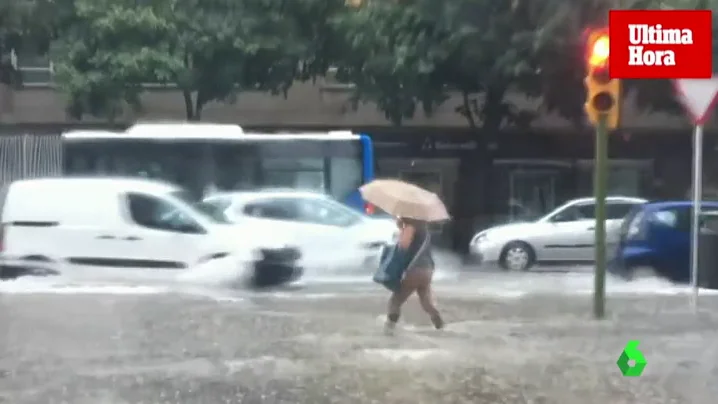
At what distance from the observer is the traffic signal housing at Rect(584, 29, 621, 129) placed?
1141 cm

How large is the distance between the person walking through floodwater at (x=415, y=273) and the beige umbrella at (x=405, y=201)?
9 centimetres

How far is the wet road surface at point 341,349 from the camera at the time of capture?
27.9 ft

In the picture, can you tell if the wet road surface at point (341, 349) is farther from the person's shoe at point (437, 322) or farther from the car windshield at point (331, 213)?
the car windshield at point (331, 213)

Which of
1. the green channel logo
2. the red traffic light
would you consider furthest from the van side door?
the green channel logo

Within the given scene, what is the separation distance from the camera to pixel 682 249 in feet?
61.1

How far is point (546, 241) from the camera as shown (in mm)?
22516

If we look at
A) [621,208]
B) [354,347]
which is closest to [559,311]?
[354,347]

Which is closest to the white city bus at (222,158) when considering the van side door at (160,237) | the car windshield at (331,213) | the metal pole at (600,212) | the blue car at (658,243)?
the car windshield at (331,213)

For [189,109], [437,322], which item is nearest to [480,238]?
[189,109]

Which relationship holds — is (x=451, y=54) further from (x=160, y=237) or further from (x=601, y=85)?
(x=601, y=85)

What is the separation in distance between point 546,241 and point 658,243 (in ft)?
13.0

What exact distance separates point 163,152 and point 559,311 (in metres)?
9.27

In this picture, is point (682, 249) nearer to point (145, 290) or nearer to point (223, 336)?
point (145, 290)

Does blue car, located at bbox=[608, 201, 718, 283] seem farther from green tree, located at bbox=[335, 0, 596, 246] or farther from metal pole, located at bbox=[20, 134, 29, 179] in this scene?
metal pole, located at bbox=[20, 134, 29, 179]
